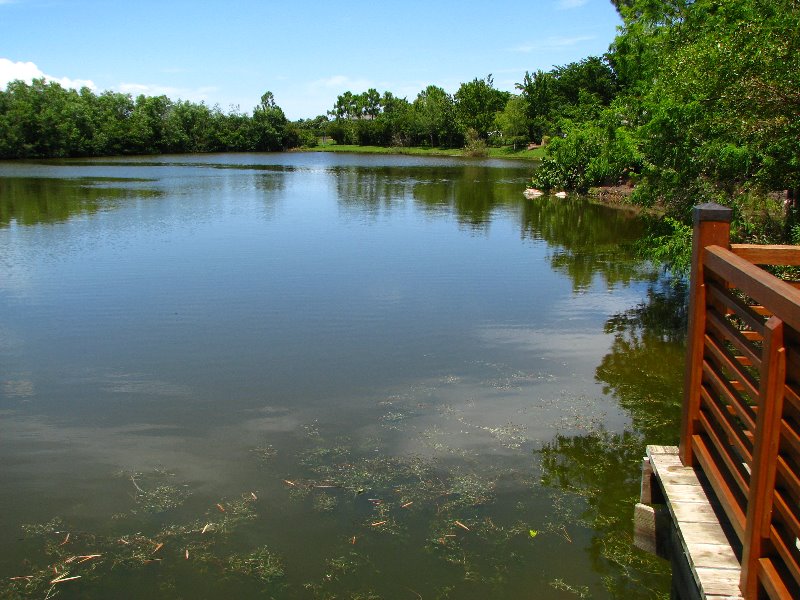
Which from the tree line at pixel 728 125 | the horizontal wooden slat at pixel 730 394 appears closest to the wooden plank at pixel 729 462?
the horizontal wooden slat at pixel 730 394

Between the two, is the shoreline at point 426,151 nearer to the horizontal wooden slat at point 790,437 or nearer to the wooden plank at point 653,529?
the wooden plank at point 653,529

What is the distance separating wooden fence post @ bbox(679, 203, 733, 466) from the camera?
377cm

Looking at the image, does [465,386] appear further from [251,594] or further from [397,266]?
[397,266]

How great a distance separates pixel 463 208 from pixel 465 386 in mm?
22226

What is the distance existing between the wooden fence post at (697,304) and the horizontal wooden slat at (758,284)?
74 mm

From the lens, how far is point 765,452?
115 inches

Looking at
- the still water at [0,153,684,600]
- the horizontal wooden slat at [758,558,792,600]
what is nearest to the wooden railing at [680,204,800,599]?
the horizontal wooden slat at [758,558,792,600]

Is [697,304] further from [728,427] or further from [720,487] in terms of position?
[720,487]

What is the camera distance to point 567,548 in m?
5.91

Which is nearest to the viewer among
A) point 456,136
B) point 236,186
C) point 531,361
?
point 531,361

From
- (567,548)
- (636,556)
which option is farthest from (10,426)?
(636,556)

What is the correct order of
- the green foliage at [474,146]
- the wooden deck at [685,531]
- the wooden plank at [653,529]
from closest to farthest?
the wooden deck at [685,531]
the wooden plank at [653,529]
the green foliage at [474,146]

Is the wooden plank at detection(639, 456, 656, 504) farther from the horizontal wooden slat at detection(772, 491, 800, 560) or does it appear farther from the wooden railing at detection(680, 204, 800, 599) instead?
the horizontal wooden slat at detection(772, 491, 800, 560)

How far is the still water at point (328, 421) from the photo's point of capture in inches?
225
